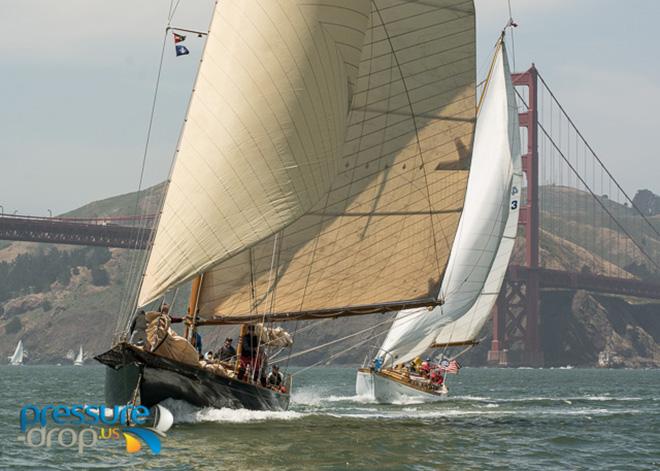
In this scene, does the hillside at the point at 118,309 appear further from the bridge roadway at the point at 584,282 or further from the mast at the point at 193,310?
the mast at the point at 193,310

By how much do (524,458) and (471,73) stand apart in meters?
8.30

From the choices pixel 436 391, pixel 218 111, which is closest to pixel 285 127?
pixel 218 111

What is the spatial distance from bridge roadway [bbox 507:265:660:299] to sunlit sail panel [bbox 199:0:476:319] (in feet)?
235

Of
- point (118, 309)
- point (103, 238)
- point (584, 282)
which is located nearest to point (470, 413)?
point (103, 238)

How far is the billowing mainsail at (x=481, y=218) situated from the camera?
33.7m

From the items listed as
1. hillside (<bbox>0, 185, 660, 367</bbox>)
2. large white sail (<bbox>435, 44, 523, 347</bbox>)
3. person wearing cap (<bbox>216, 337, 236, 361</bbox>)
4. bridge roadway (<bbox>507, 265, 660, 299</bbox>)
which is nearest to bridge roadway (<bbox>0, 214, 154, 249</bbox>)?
hillside (<bbox>0, 185, 660, 367</bbox>)

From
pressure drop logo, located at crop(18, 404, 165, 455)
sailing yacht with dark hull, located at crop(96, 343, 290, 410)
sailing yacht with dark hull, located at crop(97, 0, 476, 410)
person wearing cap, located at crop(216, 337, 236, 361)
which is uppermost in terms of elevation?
sailing yacht with dark hull, located at crop(97, 0, 476, 410)

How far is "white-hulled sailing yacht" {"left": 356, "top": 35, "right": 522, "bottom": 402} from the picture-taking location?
111 feet

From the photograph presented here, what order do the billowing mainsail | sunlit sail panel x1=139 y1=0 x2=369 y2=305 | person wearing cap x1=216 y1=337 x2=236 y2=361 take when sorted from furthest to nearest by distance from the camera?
1. the billowing mainsail
2. person wearing cap x1=216 y1=337 x2=236 y2=361
3. sunlit sail panel x1=139 y1=0 x2=369 y2=305

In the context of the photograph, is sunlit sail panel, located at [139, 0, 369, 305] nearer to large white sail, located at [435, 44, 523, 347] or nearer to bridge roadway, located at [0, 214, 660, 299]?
large white sail, located at [435, 44, 523, 347]

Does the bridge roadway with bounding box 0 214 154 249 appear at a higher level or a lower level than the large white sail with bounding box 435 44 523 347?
higher

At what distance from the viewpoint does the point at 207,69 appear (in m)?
19.4

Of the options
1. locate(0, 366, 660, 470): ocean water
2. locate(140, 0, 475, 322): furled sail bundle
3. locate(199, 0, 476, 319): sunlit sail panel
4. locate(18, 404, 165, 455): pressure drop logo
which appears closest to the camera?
locate(0, 366, 660, 470): ocean water

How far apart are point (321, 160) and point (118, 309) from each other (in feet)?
392
